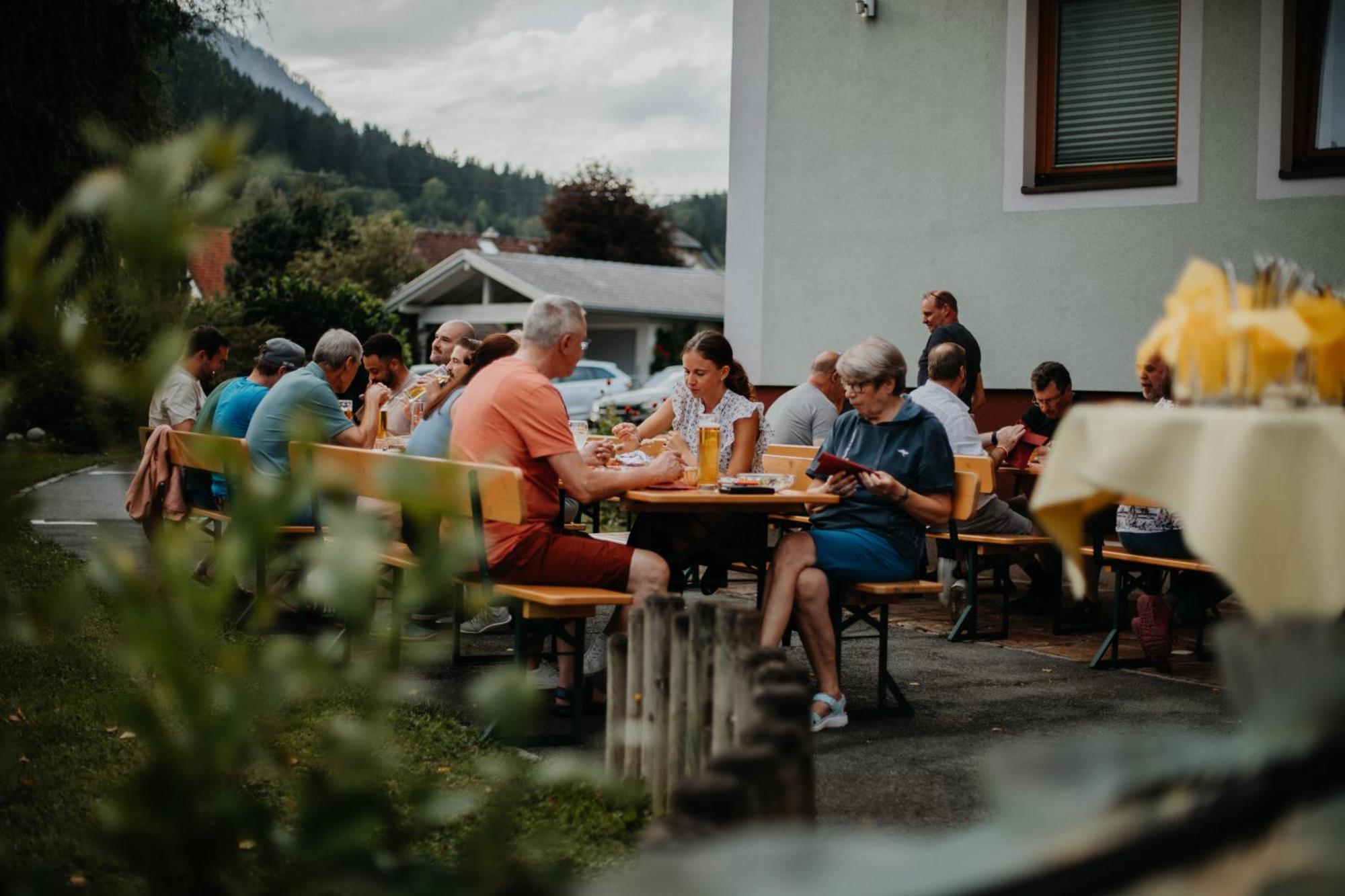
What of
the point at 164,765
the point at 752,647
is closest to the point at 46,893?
the point at 164,765

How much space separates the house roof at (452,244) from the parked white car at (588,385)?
29864mm

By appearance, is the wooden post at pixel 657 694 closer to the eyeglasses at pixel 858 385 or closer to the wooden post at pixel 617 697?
the wooden post at pixel 617 697

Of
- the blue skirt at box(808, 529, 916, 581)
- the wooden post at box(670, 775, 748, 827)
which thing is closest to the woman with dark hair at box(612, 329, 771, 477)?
the blue skirt at box(808, 529, 916, 581)

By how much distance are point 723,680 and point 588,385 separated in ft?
92.7

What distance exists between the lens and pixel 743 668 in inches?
140

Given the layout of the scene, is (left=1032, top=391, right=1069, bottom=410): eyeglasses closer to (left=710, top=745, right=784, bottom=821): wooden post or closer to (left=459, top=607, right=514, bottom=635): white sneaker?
(left=459, top=607, right=514, bottom=635): white sneaker

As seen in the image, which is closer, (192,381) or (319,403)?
(319,403)

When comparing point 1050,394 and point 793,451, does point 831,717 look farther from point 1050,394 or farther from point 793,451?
point 1050,394

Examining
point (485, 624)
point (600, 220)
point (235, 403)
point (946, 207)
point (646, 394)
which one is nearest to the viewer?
point (485, 624)

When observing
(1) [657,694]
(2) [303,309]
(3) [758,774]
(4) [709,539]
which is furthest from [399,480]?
(2) [303,309]

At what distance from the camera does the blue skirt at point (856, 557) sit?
5.74 m

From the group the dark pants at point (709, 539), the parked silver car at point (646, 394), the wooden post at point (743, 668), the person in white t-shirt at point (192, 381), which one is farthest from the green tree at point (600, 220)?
the wooden post at point (743, 668)

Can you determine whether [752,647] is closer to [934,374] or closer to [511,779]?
[511,779]

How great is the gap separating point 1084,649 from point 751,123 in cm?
560
